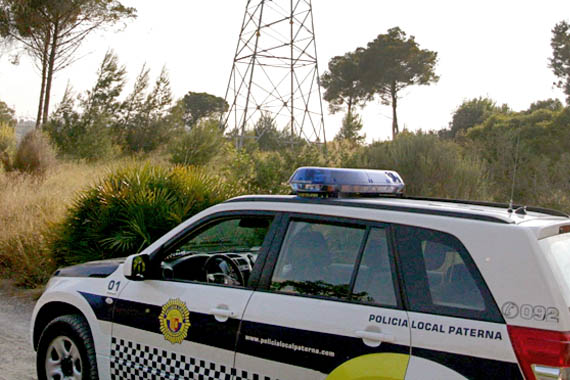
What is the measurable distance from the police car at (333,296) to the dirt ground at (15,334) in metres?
1.19

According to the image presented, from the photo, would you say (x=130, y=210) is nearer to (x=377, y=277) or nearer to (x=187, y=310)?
(x=187, y=310)

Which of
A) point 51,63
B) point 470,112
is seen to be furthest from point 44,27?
point 470,112

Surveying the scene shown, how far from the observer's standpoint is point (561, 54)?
111 ft

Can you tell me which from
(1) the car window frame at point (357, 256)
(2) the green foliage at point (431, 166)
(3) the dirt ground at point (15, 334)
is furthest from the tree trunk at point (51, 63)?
(1) the car window frame at point (357, 256)

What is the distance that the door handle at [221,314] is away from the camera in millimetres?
3859

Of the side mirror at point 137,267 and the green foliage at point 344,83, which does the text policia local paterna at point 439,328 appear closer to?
the side mirror at point 137,267

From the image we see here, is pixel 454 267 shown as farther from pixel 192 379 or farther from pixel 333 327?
pixel 192 379

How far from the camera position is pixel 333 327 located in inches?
136

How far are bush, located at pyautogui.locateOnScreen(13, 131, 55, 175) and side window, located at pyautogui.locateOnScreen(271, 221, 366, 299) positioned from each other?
1790 centimetres

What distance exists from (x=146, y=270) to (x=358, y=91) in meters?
47.1

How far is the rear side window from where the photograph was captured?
3.10 m

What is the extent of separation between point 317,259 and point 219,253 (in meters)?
1.38

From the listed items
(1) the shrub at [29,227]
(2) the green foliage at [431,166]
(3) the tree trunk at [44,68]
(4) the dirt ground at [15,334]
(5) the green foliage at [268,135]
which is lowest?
(4) the dirt ground at [15,334]

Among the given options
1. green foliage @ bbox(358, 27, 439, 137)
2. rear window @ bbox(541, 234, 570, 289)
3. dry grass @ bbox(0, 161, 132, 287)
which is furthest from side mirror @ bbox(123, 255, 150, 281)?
green foliage @ bbox(358, 27, 439, 137)
